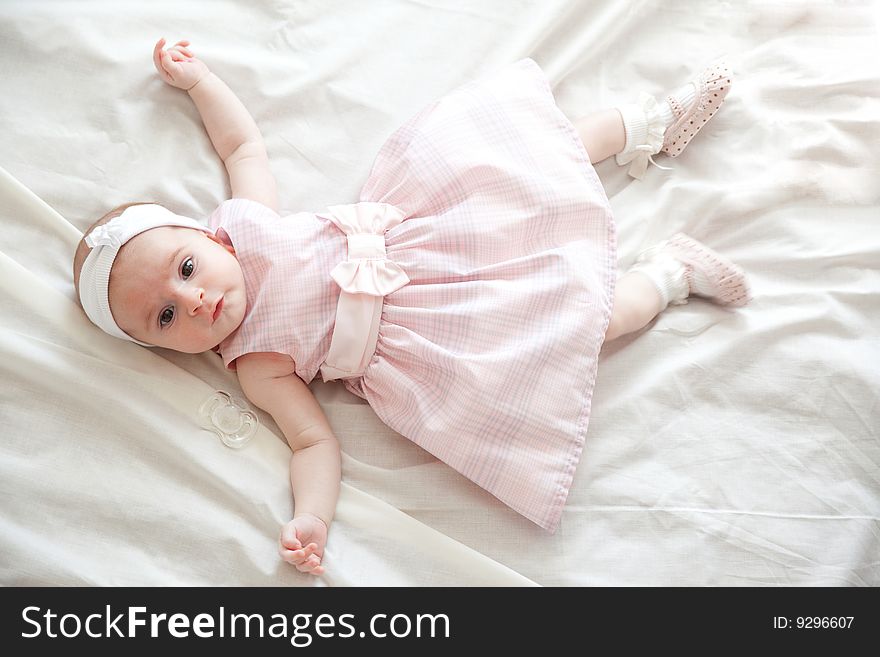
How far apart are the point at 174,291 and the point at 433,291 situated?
0.37 metres

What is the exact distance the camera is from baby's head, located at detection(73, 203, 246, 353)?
1069 millimetres

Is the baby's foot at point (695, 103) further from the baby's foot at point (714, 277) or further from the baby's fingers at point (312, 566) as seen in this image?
the baby's fingers at point (312, 566)

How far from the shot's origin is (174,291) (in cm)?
107

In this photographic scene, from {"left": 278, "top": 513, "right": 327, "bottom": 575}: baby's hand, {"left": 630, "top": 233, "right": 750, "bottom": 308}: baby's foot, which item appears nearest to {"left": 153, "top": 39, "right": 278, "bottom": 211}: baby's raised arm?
{"left": 278, "top": 513, "right": 327, "bottom": 575}: baby's hand

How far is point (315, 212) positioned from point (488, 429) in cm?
47

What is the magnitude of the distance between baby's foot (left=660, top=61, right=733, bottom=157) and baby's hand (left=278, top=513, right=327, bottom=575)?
0.86 metres

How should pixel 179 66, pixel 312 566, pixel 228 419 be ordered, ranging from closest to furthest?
pixel 312 566 → pixel 228 419 → pixel 179 66

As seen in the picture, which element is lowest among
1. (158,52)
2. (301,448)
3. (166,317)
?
(301,448)

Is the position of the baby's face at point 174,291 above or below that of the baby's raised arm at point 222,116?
below

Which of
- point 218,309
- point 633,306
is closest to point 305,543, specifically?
point 218,309

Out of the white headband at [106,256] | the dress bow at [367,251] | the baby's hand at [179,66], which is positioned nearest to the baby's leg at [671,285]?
the dress bow at [367,251]

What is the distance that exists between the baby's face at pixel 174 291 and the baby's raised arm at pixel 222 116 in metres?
0.19

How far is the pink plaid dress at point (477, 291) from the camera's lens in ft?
3.59

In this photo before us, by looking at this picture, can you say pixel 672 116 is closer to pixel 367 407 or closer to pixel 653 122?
pixel 653 122
